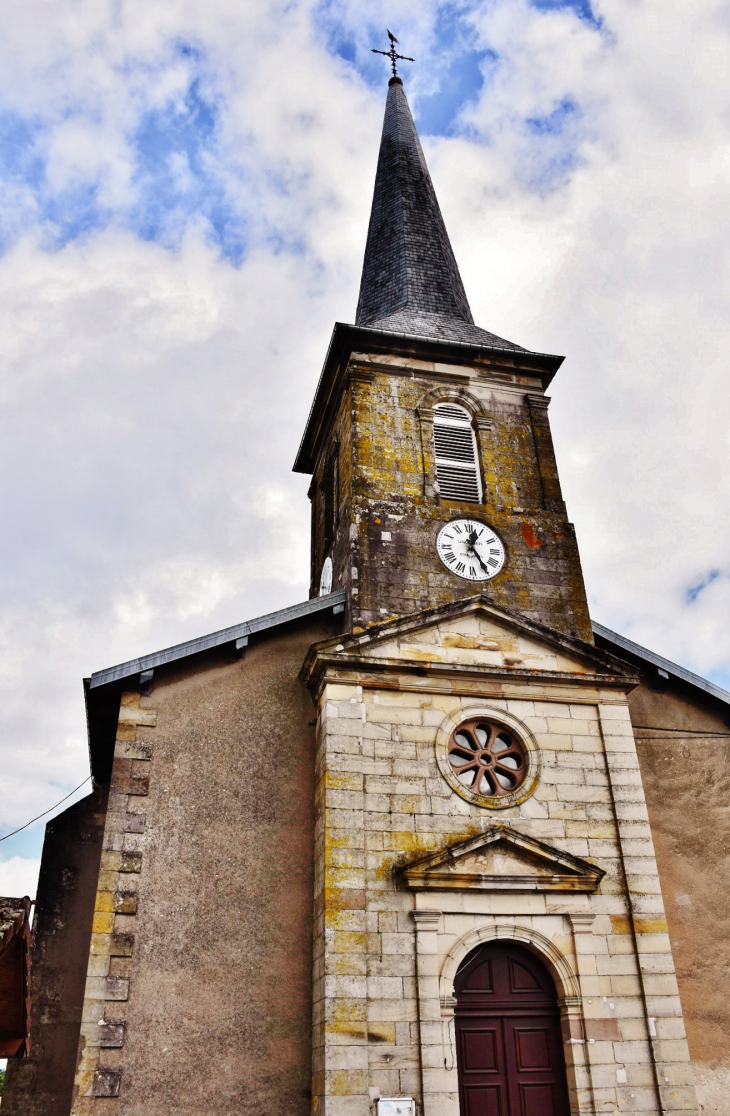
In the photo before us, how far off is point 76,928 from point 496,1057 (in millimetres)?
5179

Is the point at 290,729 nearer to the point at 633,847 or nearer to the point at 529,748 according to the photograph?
the point at 529,748

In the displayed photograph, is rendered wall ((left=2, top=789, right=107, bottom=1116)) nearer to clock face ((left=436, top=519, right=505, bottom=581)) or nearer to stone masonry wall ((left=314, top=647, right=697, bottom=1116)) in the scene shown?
stone masonry wall ((left=314, top=647, right=697, bottom=1116))

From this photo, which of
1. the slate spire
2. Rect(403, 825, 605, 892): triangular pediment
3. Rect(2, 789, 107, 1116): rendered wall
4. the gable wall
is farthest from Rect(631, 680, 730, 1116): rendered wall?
Rect(2, 789, 107, 1116): rendered wall

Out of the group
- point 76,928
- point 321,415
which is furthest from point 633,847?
point 321,415

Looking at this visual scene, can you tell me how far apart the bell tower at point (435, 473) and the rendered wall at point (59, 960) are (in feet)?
14.7

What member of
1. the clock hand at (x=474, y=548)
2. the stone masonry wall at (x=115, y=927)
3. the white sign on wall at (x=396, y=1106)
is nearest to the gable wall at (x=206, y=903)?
the stone masonry wall at (x=115, y=927)

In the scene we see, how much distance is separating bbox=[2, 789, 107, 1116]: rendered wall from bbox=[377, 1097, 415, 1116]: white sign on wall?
3864 mm

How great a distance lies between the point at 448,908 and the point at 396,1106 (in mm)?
1914

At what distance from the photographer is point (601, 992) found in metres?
9.53

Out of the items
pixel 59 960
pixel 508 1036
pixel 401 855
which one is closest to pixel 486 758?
pixel 401 855

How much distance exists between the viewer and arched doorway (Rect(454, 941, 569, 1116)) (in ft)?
30.0

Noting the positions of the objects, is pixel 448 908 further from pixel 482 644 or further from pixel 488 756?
pixel 482 644

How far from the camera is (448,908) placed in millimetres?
9555

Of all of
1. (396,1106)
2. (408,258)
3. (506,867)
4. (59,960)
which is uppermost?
(408,258)
